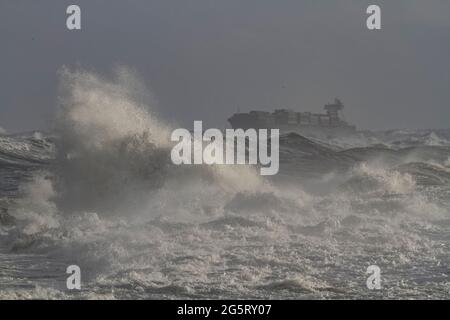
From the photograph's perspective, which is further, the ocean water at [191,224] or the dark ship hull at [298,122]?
the dark ship hull at [298,122]

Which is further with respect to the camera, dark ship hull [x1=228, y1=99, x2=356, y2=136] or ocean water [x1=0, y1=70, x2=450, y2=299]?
dark ship hull [x1=228, y1=99, x2=356, y2=136]

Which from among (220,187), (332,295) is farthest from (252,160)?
(332,295)

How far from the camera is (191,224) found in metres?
13.7

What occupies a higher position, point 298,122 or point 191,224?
point 298,122

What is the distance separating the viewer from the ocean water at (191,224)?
27.1 feet

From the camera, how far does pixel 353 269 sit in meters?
9.22

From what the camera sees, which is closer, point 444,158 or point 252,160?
point 252,160

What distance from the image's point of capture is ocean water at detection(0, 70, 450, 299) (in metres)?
8.25

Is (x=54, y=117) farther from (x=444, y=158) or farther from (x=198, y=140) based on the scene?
(x=444, y=158)

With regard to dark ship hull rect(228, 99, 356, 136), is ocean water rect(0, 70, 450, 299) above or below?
below

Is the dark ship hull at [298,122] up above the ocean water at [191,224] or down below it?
above

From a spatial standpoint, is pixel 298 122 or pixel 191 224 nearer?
pixel 191 224
